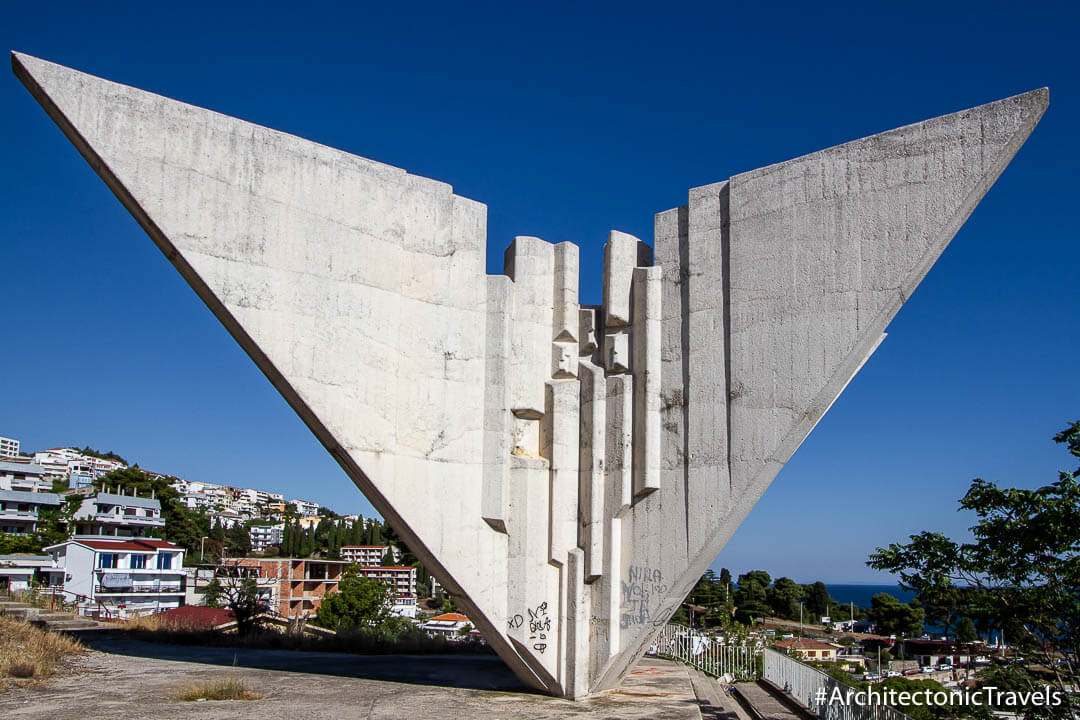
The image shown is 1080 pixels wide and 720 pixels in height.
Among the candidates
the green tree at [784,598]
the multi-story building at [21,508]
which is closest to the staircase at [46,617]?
the multi-story building at [21,508]

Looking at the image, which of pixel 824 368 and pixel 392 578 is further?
pixel 392 578

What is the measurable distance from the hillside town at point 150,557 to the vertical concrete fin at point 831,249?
801 centimetres

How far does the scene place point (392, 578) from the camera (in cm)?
6706

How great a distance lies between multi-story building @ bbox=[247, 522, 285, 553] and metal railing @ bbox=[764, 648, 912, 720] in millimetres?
99803

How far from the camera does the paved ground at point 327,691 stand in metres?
8.40

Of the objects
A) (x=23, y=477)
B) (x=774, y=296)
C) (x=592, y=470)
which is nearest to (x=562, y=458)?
(x=592, y=470)

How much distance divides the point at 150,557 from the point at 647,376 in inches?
1534

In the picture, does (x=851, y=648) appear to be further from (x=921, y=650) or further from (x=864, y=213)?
(x=864, y=213)

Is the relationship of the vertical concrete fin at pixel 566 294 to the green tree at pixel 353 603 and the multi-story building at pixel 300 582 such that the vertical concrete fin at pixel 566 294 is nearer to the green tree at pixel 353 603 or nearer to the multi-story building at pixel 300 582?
the green tree at pixel 353 603

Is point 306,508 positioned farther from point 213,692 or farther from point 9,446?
point 213,692

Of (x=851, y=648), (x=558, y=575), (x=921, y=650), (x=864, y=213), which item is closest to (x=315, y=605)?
(x=851, y=648)

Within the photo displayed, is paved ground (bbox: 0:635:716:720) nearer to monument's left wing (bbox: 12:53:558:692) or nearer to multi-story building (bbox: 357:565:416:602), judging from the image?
monument's left wing (bbox: 12:53:558:692)

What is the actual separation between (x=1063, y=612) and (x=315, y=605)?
178 feet

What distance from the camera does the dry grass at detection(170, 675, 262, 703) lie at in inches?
350
